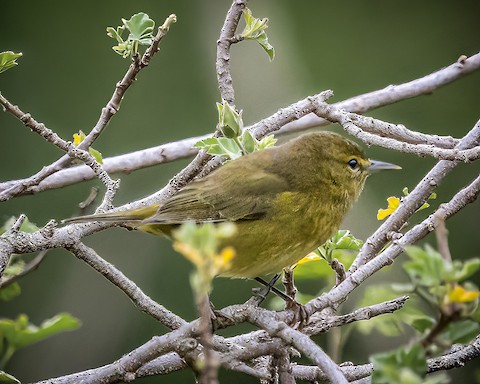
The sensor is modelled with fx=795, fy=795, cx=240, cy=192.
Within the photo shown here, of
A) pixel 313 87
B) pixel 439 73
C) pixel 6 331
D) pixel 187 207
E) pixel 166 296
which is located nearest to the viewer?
pixel 6 331

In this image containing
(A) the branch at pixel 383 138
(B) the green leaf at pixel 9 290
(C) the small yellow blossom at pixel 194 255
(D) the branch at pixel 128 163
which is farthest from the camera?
(D) the branch at pixel 128 163

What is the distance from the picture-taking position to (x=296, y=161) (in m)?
3.20

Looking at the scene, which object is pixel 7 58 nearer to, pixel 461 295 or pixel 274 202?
pixel 274 202

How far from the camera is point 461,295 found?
1.34 meters

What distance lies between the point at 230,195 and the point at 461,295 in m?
1.80

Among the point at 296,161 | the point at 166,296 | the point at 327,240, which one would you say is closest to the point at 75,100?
the point at 166,296

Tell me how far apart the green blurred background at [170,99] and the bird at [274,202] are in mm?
1022

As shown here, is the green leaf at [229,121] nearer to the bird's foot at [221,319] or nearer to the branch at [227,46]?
the branch at [227,46]

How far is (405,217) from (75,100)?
4.14 meters

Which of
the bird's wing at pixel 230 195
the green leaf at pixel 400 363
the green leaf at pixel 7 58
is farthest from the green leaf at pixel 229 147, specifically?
the green leaf at pixel 400 363

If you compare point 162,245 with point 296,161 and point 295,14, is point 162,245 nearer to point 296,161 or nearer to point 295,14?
point 296,161

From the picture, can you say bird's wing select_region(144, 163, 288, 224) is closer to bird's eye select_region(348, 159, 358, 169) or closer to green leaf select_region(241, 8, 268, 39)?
bird's eye select_region(348, 159, 358, 169)

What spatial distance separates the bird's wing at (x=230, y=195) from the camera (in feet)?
9.83

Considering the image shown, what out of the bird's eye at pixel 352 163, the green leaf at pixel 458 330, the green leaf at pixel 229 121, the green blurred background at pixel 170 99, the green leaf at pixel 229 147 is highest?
the green blurred background at pixel 170 99
